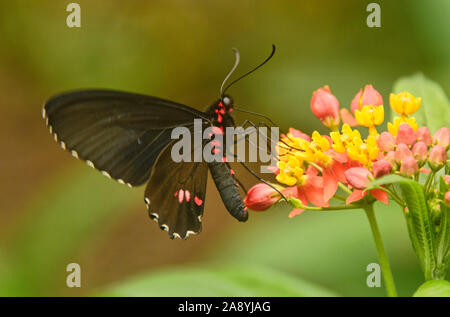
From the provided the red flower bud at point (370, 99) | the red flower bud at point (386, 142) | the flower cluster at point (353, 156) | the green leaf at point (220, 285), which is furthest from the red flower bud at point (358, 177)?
the green leaf at point (220, 285)

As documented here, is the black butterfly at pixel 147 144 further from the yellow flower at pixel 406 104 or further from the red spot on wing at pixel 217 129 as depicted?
the yellow flower at pixel 406 104

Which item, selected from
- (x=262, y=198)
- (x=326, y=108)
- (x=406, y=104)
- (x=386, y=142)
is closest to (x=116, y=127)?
(x=262, y=198)

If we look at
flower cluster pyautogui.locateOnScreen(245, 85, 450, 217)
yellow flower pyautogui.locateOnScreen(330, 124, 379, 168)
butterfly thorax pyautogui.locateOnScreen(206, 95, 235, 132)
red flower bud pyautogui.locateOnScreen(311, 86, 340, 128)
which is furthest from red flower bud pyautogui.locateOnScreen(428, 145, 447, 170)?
butterfly thorax pyautogui.locateOnScreen(206, 95, 235, 132)

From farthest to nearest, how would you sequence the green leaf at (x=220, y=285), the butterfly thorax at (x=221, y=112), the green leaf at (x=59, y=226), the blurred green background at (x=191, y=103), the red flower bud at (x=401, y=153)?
the green leaf at (x=59, y=226) → the blurred green background at (x=191, y=103) → the green leaf at (x=220, y=285) → the butterfly thorax at (x=221, y=112) → the red flower bud at (x=401, y=153)

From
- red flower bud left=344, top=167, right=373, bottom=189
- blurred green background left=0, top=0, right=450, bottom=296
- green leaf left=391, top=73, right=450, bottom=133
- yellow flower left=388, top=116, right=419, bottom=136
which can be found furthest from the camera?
blurred green background left=0, top=0, right=450, bottom=296

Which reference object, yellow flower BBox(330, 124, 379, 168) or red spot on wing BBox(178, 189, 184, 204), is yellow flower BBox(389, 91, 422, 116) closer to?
yellow flower BBox(330, 124, 379, 168)

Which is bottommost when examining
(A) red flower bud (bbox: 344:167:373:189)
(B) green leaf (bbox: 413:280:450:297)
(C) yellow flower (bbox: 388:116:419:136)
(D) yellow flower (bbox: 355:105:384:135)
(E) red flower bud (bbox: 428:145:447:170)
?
(B) green leaf (bbox: 413:280:450:297)
